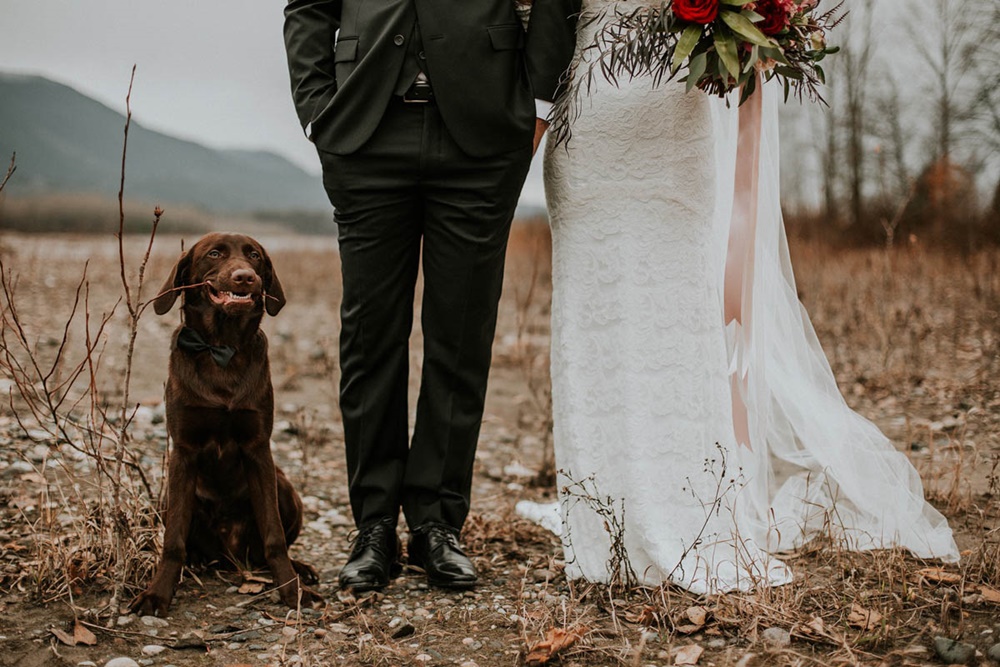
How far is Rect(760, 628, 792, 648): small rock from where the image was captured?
8.62ft

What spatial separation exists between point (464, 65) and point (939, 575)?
100 inches

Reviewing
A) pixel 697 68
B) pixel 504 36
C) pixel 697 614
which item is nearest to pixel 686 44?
pixel 697 68

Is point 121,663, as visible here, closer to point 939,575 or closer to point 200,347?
point 200,347

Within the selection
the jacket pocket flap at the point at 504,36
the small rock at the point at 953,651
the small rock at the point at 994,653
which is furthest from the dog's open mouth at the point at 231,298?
the small rock at the point at 994,653

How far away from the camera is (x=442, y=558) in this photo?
335 centimetres

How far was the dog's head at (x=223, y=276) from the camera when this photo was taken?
9.60 feet

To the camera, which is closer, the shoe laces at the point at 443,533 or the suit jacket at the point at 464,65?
the suit jacket at the point at 464,65

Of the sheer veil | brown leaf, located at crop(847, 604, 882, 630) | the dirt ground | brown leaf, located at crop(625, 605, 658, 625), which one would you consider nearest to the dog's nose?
the dirt ground

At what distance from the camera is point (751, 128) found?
3514mm

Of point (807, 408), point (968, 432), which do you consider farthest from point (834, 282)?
point (807, 408)

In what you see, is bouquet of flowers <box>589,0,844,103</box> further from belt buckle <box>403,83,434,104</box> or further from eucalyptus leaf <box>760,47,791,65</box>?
belt buckle <box>403,83,434,104</box>

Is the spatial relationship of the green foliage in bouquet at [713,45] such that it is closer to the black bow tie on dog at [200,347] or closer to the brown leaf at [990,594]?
the black bow tie on dog at [200,347]

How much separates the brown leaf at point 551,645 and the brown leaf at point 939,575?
1.37 metres

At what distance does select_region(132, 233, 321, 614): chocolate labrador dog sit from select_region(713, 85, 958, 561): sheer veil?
181 centimetres
